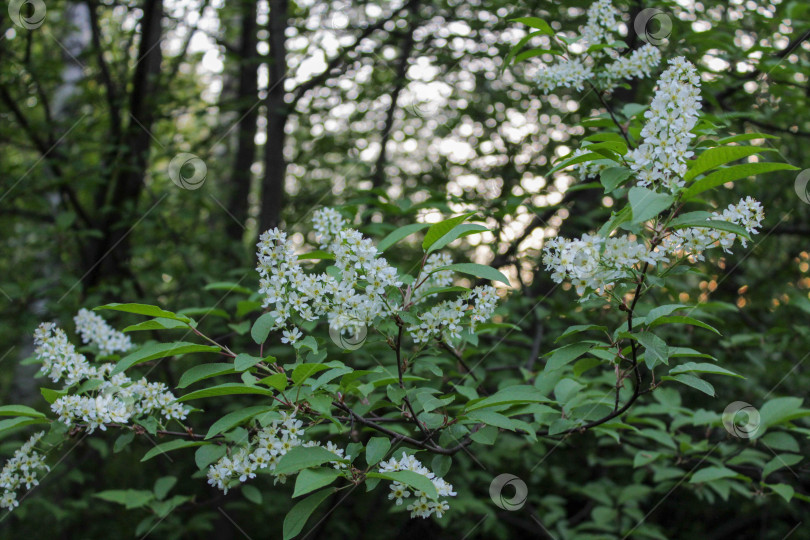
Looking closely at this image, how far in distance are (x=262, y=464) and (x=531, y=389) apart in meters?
0.79

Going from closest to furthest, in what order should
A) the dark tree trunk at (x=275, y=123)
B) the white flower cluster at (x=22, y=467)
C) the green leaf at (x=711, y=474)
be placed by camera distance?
the white flower cluster at (x=22, y=467) → the green leaf at (x=711, y=474) → the dark tree trunk at (x=275, y=123)

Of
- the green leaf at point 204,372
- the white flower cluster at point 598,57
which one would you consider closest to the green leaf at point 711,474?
the white flower cluster at point 598,57

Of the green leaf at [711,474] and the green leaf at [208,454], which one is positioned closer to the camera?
the green leaf at [208,454]

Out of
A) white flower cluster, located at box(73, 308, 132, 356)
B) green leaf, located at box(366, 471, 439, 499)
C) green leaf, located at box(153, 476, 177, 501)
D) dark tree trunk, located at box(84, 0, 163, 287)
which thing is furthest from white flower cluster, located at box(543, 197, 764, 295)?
dark tree trunk, located at box(84, 0, 163, 287)

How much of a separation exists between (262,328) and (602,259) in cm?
91

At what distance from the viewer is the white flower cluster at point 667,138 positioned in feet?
5.05

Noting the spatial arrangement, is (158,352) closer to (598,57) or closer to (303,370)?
(303,370)

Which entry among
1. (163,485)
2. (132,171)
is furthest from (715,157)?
(132,171)

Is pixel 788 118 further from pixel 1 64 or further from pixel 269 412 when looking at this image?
pixel 1 64

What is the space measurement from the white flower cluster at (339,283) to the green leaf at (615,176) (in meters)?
0.57

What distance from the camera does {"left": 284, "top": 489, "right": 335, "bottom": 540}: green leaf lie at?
158 cm

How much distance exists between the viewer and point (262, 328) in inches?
71.0

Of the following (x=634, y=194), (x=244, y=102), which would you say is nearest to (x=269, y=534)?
(x=244, y=102)

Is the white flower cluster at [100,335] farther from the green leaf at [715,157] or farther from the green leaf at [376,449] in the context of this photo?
the green leaf at [715,157]
